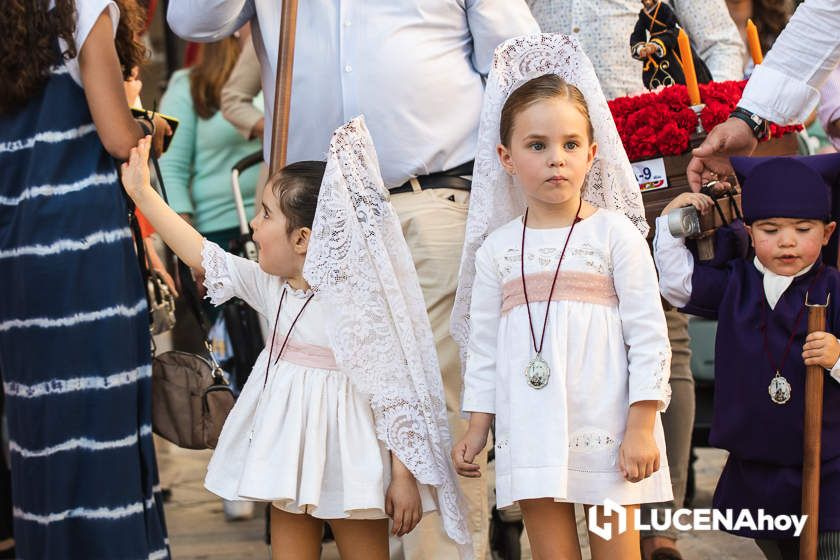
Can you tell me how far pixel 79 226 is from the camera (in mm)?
3805

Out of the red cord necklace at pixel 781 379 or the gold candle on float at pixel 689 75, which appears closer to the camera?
the red cord necklace at pixel 781 379

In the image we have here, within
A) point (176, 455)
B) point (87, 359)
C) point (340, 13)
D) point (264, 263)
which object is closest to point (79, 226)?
point (87, 359)

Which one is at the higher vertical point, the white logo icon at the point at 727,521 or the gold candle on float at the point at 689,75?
the gold candle on float at the point at 689,75

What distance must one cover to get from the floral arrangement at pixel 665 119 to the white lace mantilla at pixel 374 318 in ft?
2.52

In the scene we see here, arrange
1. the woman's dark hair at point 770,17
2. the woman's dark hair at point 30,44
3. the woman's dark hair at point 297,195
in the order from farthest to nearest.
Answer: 1. the woman's dark hair at point 770,17
2. the woman's dark hair at point 30,44
3. the woman's dark hair at point 297,195

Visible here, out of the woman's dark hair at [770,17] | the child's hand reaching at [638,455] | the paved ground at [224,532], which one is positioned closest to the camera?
the child's hand reaching at [638,455]

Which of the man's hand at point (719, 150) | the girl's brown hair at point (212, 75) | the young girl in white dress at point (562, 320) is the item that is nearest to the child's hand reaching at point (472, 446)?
the young girl in white dress at point (562, 320)

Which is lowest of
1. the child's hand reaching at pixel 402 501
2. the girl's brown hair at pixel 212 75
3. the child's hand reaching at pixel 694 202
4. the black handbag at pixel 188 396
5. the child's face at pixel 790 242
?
the child's hand reaching at pixel 402 501

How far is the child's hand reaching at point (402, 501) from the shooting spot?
3.19m

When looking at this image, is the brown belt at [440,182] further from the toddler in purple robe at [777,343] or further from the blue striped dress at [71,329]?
the blue striped dress at [71,329]

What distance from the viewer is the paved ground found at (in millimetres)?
4770

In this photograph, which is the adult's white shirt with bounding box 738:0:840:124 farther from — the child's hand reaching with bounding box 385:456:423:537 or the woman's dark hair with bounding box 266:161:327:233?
the child's hand reaching with bounding box 385:456:423:537

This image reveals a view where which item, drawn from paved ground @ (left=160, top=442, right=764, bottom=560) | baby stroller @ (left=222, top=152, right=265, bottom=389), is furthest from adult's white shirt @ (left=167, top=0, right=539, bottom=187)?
paved ground @ (left=160, top=442, right=764, bottom=560)

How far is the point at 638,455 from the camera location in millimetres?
3008
